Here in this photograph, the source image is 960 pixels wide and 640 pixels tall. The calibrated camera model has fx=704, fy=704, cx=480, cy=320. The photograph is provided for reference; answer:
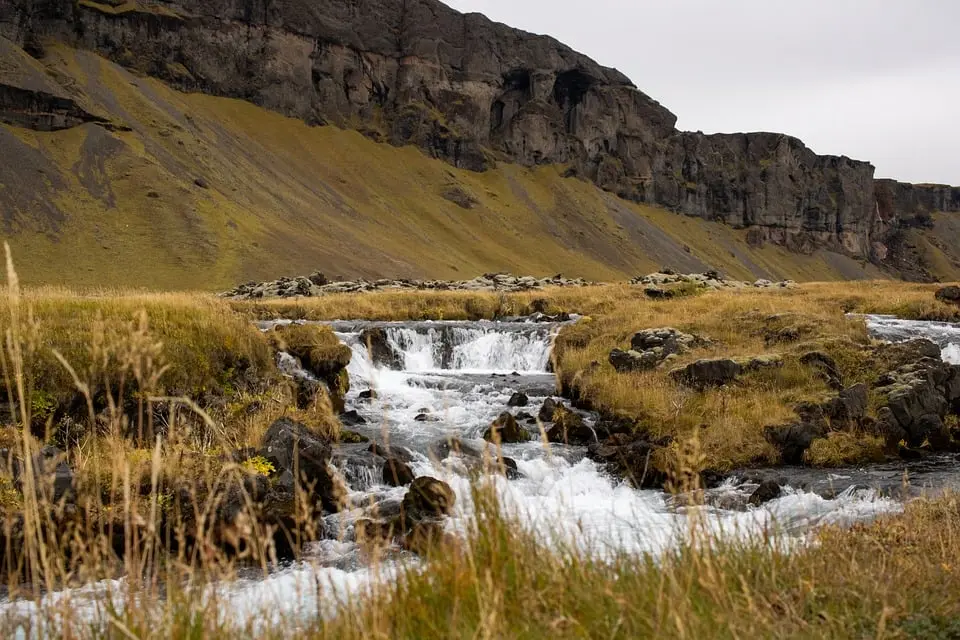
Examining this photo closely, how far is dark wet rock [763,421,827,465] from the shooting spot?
1320cm

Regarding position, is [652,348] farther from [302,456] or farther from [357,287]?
[357,287]

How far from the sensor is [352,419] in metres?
16.4

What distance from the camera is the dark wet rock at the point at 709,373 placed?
16.1 metres

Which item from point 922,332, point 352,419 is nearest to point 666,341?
point 352,419

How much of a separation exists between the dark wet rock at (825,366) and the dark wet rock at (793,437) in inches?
107

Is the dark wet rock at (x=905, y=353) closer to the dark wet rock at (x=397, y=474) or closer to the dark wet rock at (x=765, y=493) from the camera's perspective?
the dark wet rock at (x=765, y=493)

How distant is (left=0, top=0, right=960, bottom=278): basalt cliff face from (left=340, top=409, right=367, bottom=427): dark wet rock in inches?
2945

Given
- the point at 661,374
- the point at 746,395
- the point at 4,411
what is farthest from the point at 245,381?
the point at 746,395

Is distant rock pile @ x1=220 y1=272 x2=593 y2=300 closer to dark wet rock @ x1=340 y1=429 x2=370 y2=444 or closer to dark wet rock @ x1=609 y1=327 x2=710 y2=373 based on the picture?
dark wet rock @ x1=609 y1=327 x2=710 y2=373

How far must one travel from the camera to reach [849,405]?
1437 cm

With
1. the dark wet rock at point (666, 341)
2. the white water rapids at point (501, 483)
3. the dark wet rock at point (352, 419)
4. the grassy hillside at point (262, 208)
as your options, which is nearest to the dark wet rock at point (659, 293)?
the white water rapids at point (501, 483)

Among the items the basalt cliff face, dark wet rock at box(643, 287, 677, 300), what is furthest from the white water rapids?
the basalt cliff face

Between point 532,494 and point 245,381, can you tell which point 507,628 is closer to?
point 532,494

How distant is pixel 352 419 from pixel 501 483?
707 centimetres
